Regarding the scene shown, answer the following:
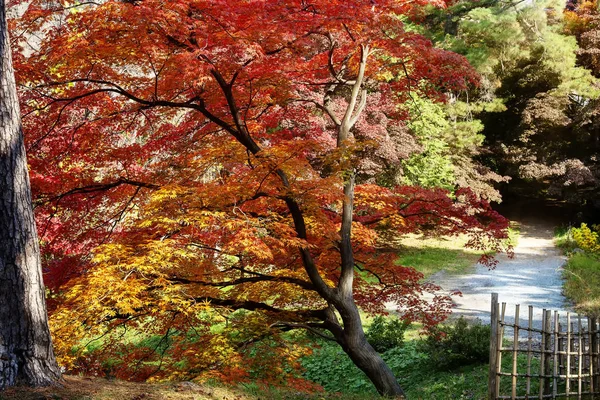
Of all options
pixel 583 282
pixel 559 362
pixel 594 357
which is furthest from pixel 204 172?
pixel 583 282

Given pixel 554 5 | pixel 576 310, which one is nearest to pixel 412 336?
pixel 576 310

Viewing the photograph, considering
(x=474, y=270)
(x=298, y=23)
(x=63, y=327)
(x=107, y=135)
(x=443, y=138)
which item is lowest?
(x=63, y=327)

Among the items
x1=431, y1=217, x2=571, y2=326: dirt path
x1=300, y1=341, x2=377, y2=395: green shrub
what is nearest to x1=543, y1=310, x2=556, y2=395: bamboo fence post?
x1=300, y1=341, x2=377, y2=395: green shrub

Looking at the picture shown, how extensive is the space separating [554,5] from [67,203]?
711 inches

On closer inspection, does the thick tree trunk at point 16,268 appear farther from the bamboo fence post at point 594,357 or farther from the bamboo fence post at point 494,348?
the bamboo fence post at point 594,357

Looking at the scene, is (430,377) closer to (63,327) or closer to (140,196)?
(140,196)

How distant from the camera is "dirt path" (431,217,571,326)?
38.1 ft

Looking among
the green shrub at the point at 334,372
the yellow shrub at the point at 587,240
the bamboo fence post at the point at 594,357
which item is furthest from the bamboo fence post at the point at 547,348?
the yellow shrub at the point at 587,240

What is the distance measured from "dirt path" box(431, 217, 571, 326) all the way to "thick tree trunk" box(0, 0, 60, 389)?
8724 millimetres

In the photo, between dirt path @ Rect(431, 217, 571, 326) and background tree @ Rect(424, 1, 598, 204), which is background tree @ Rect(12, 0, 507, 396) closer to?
dirt path @ Rect(431, 217, 571, 326)

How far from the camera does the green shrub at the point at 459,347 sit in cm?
855

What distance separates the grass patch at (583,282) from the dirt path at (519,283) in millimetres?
210

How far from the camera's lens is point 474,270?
1494 cm

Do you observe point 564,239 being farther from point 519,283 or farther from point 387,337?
point 387,337
